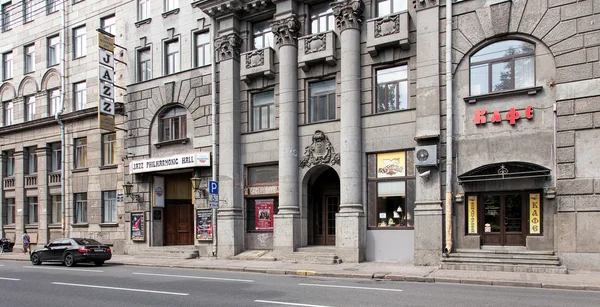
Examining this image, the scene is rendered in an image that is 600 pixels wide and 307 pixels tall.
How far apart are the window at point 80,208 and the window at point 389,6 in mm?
21194

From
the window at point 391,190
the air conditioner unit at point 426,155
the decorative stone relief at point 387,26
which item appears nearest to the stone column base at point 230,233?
the window at point 391,190

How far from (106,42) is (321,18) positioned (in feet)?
40.9

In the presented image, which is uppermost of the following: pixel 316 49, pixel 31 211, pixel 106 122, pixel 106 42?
pixel 106 42

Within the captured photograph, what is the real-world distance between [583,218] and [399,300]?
8.60m

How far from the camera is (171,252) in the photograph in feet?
80.8

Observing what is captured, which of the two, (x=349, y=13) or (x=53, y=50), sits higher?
(x=53, y=50)

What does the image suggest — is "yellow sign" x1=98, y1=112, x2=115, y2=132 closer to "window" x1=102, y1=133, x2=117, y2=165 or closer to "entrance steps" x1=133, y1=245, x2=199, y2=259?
"window" x1=102, y1=133, x2=117, y2=165

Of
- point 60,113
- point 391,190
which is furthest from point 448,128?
point 60,113

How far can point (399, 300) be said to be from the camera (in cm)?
1114

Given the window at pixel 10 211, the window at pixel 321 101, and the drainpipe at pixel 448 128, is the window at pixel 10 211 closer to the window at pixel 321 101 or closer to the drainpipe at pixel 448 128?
the window at pixel 321 101

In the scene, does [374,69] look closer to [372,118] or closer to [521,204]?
[372,118]

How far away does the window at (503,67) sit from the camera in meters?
17.5

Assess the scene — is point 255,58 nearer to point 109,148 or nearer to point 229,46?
point 229,46

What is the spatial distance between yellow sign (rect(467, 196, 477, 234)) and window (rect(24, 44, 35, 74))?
30837mm
